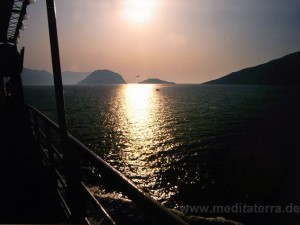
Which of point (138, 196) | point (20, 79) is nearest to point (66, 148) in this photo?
point (138, 196)

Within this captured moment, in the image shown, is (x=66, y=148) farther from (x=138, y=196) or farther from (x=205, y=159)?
(x=205, y=159)

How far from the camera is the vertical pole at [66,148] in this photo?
305cm

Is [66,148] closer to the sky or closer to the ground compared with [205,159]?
closer to the sky

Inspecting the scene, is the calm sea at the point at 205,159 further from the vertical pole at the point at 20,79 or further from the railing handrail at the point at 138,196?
the railing handrail at the point at 138,196

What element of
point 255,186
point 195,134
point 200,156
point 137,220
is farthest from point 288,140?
point 137,220

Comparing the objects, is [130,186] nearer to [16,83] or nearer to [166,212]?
[166,212]

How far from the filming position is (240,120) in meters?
52.6

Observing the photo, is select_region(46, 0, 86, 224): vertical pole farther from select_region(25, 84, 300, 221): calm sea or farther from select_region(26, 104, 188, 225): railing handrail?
select_region(25, 84, 300, 221): calm sea

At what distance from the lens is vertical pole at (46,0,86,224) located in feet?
10.0

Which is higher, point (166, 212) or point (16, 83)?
point (16, 83)

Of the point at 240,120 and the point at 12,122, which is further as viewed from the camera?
the point at 240,120

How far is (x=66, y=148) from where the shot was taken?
129 inches

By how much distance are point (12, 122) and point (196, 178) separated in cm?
1542

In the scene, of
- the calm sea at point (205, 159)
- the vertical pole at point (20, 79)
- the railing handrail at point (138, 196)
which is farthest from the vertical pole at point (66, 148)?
the calm sea at point (205, 159)
